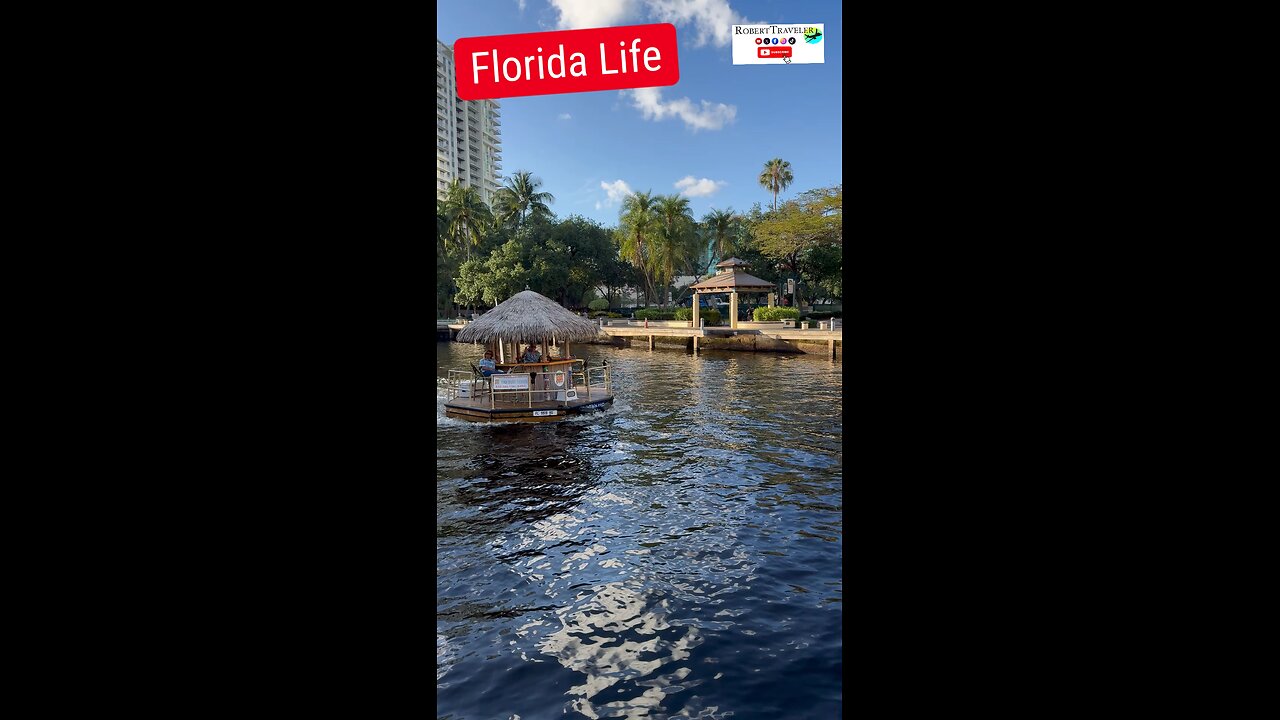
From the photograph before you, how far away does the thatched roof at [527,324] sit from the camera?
16.2 m

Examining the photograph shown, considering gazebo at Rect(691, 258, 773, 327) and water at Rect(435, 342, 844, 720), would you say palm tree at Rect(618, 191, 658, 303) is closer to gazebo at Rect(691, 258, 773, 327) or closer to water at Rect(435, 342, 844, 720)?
gazebo at Rect(691, 258, 773, 327)

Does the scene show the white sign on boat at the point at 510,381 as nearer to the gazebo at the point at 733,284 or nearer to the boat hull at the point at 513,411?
the boat hull at the point at 513,411

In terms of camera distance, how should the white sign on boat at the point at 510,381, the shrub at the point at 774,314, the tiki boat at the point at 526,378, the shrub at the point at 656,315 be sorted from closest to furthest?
the tiki boat at the point at 526,378
the white sign on boat at the point at 510,381
the shrub at the point at 774,314
the shrub at the point at 656,315

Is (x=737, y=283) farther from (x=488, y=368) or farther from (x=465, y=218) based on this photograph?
(x=465, y=218)

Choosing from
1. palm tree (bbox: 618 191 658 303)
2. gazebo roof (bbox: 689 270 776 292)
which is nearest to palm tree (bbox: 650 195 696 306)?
palm tree (bbox: 618 191 658 303)

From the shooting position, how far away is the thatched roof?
16.2 meters

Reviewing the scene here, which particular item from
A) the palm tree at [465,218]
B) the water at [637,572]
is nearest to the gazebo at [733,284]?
the water at [637,572]

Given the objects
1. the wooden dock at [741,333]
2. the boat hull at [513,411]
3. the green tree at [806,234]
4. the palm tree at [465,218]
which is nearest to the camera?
the boat hull at [513,411]

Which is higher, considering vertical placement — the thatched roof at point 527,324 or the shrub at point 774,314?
the shrub at point 774,314

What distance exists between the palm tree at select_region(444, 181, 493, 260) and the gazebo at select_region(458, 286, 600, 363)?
113ft

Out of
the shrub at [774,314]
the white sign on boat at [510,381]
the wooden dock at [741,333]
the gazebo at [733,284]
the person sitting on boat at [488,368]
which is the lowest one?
the white sign on boat at [510,381]
